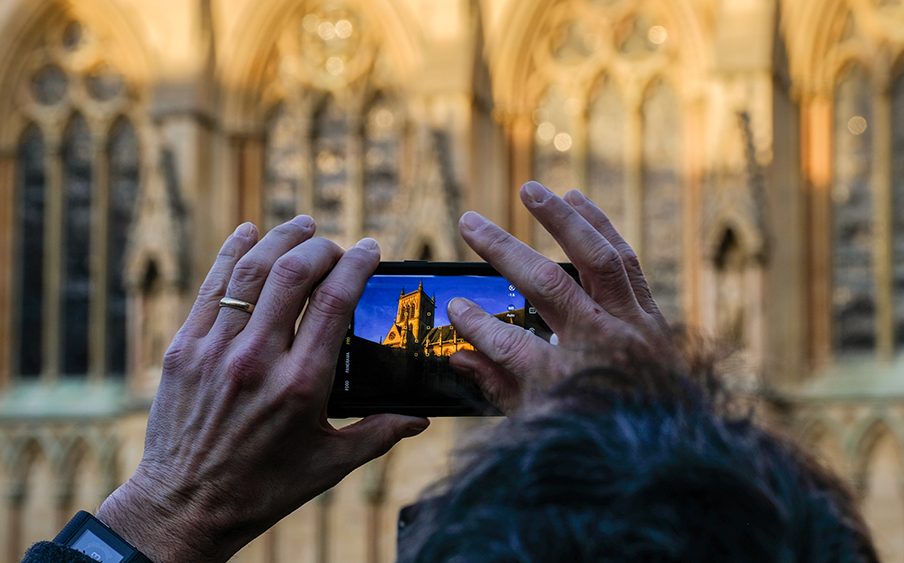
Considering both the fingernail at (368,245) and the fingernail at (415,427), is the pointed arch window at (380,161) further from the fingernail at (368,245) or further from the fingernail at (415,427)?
the fingernail at (368,245)

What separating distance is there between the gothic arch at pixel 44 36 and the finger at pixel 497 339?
27.1ft

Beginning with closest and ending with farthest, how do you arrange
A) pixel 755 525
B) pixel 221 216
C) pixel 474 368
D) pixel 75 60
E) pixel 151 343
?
pixel 755 525, pixel 474 368, pixel 151 343, pixel 221 216, pixel 75 60

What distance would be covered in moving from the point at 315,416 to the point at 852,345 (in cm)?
719

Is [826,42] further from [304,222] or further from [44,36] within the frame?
[304,222]

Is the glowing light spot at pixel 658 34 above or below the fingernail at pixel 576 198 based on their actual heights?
above

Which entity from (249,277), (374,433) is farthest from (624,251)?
(249,277)

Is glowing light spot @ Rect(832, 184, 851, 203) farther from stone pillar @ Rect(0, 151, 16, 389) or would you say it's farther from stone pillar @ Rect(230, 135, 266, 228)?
stone pillar @ Rect(0, 151, 16, 389)

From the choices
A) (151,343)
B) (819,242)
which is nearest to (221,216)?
(151,343)

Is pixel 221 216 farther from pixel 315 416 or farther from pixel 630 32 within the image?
pixel 315 416

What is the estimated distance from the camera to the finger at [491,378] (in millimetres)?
1204

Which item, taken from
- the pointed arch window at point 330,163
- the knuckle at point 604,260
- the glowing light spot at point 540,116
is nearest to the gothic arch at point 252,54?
the pointed arch window at point 330,163

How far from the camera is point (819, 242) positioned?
767 centimetres

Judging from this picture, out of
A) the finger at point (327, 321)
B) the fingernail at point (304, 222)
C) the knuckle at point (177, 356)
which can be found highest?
the fingernail at point (304, 222)

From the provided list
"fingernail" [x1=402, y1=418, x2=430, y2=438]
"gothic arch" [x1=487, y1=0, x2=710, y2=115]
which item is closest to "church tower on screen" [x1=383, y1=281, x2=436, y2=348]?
"fingernail" [x1=402, y1=418, x2=430, y2=438]
